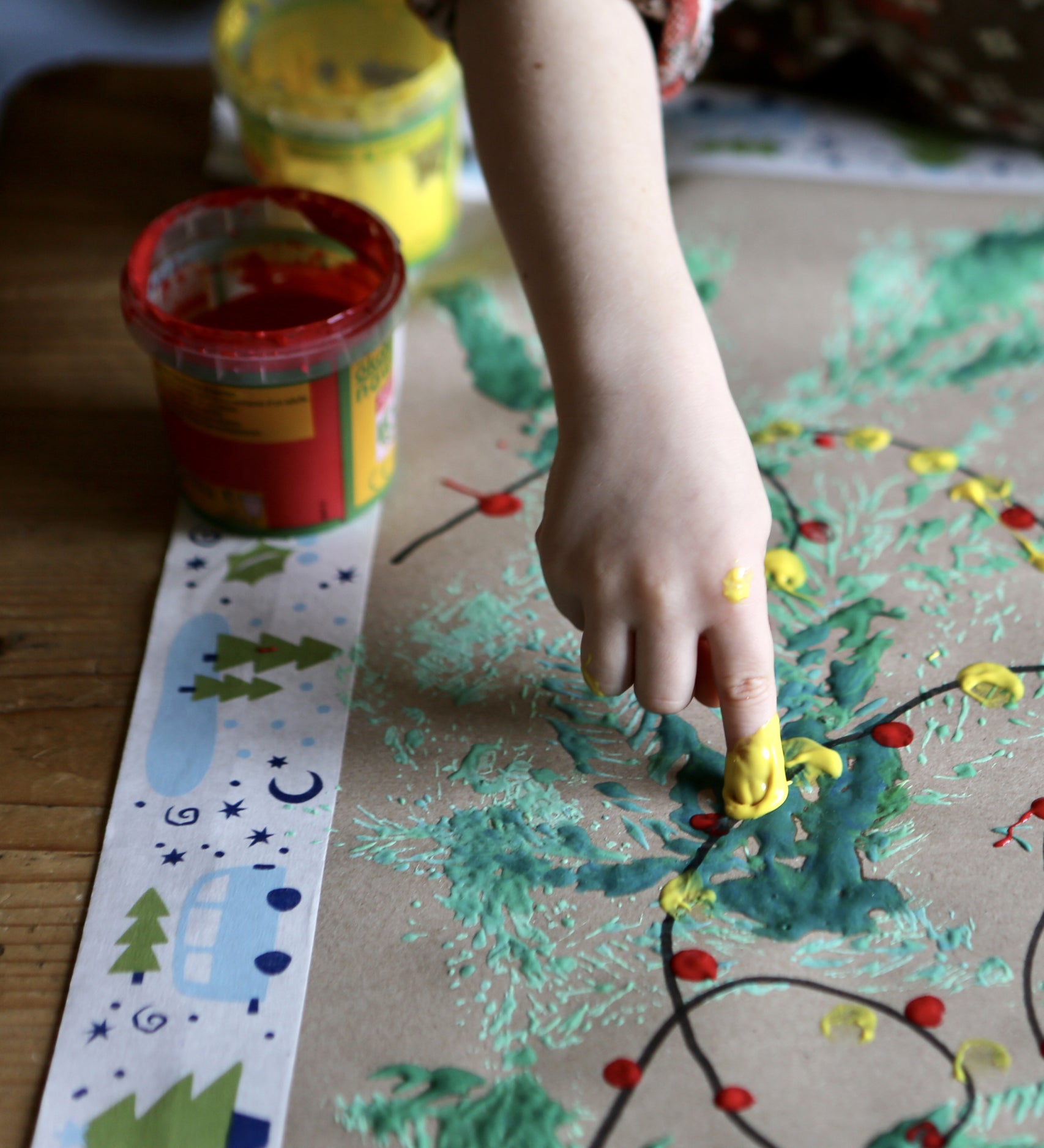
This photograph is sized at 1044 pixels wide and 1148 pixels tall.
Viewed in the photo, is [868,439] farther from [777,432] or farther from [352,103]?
[352,103]

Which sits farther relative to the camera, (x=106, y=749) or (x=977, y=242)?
(x=977, y=242)

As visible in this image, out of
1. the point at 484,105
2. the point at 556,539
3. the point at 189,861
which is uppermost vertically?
the point at 484,105

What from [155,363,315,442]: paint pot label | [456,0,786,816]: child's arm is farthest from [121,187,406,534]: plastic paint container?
[456,0,786,816]: child's arm

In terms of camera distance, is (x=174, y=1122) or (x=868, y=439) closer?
(x=174, y=1122)

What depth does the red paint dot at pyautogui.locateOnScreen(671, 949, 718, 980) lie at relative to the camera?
48 centimetres

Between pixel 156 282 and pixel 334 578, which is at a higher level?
pixel 156 282

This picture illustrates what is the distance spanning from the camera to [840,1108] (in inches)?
17.6

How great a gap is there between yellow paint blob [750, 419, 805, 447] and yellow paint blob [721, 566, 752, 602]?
24cm

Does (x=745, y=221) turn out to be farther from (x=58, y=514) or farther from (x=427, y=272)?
(x=58, y=514)

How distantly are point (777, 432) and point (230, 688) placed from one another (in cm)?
38

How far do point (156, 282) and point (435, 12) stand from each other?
0.76 feet

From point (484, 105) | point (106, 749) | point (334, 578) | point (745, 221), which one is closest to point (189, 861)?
point (106, 749)

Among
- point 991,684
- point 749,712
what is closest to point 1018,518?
point 991,684

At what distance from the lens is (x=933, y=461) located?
71 cm
